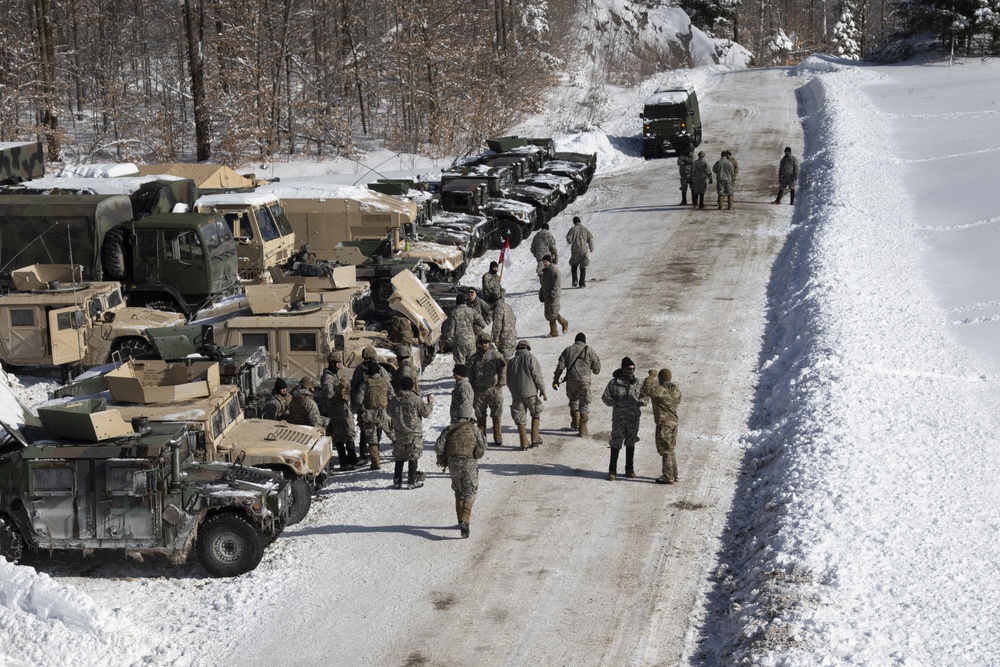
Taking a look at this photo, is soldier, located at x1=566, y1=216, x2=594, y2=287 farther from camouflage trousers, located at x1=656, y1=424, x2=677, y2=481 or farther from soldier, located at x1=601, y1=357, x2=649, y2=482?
camouflage trousers, located at x1=656, y1=424, x2=677, y2=481

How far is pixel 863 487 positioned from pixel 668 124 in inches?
1121

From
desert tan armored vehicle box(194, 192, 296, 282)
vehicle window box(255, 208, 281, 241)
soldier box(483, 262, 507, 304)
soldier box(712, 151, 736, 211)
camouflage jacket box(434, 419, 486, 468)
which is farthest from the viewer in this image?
soldier box(712, 151, 736, 211)

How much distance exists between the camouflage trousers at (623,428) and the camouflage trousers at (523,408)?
155 cm

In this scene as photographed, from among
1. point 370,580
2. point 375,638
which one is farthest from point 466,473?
point 375,638

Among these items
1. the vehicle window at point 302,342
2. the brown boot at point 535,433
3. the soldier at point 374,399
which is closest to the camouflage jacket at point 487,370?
the brown boot at point 535,433

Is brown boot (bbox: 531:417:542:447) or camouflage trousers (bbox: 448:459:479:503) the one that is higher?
camouflage trousers (bbox: 448:459:479:503)

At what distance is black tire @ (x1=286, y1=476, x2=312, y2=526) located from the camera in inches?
523

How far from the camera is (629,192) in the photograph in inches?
1372

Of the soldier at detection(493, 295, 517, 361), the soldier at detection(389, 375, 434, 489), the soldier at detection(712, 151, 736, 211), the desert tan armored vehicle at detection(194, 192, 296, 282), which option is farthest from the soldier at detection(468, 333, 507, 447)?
the soldier at detection(712, 151, 736, 211)

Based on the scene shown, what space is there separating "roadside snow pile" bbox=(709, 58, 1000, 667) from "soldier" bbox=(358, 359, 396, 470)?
4546mm

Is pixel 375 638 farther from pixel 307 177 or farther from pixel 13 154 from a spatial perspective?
pixel 307 177

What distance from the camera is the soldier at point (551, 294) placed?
20359 mm

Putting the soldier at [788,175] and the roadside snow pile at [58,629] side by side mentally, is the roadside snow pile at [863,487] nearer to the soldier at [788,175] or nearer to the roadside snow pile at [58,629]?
the roadside snow pile at [58,629]

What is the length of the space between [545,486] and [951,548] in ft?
15.6
